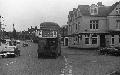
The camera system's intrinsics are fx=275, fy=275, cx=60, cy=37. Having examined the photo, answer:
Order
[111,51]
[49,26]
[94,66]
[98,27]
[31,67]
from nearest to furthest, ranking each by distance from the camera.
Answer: [31,67], [94,66], [49,26], [111,51], [98,27]

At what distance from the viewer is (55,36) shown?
3412cm

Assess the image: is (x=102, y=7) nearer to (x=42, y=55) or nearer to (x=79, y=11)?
(x=79, y=11)

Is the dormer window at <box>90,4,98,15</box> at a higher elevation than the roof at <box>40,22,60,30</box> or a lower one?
higher

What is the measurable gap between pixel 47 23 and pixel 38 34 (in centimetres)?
270

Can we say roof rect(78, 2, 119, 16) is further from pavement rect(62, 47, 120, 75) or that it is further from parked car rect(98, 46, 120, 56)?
pavement rect(62, 47, 120, 75)

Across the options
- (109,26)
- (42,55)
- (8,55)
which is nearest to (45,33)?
(42,55)

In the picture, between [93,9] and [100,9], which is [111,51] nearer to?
[93,9]

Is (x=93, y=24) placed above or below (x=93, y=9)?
below

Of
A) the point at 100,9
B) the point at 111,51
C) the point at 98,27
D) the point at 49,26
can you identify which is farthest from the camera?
the point at 100,9

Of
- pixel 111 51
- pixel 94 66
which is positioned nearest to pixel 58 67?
pixel 94 66

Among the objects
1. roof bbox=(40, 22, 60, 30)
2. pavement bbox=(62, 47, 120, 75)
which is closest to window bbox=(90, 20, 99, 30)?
roof bbox=(40, 22, 60, 30)

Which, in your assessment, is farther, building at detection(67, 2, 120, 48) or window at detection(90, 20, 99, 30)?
window at detection(90, 20, 99, 30)

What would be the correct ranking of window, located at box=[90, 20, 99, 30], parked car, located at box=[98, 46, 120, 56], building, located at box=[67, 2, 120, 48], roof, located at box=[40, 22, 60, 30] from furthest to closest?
1. window, located at box=[90, 20, 99, 30]
2. building, located at box=[67, 2, 120, 48]
3. parked car, located at box=[98, 46, 120, 56]
4. roof, located at box=[40, 22, 60, 30]

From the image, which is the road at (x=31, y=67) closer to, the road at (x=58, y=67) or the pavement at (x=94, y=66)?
the road at (x=58, y=67)
